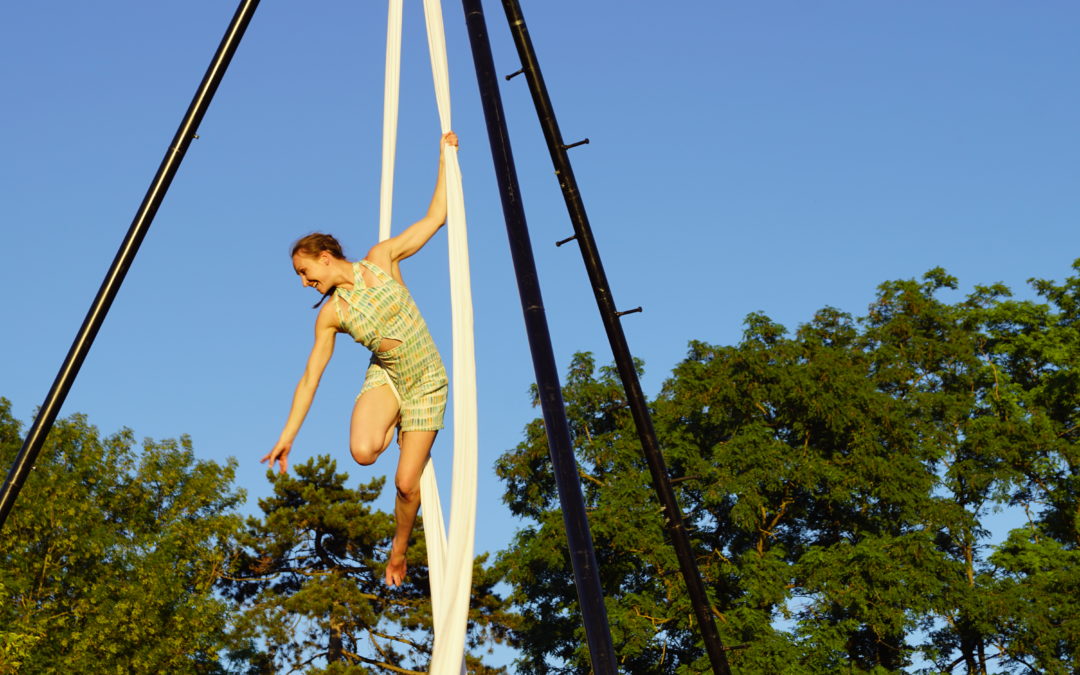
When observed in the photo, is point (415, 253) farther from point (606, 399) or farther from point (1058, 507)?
point (1058, 507)

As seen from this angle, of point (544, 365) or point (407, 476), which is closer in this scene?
point (407, 476)

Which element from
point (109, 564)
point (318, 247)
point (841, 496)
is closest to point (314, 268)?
point (318, 247)

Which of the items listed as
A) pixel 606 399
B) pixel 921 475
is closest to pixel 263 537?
pixel 606 399

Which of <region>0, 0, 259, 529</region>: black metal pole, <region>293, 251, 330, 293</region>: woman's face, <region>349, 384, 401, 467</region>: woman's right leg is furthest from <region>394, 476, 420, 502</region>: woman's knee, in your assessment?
<region>0, 0, 259, 529</region>: black metal pole

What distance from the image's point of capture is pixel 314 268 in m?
5.09

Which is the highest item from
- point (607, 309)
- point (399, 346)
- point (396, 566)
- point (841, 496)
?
point (841, 496)

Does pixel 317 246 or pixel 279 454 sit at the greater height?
pixel 317 246

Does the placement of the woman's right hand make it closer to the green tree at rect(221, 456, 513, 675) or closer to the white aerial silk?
the white aerial silk

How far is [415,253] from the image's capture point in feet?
18.1

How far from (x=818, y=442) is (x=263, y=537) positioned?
12858mm

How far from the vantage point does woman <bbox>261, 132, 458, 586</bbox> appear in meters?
5.04

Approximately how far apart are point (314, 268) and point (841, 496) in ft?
60.4

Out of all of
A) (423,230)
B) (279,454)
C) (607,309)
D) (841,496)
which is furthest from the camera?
(841,496)

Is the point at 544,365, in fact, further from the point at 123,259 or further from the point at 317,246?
the point at 123,259
